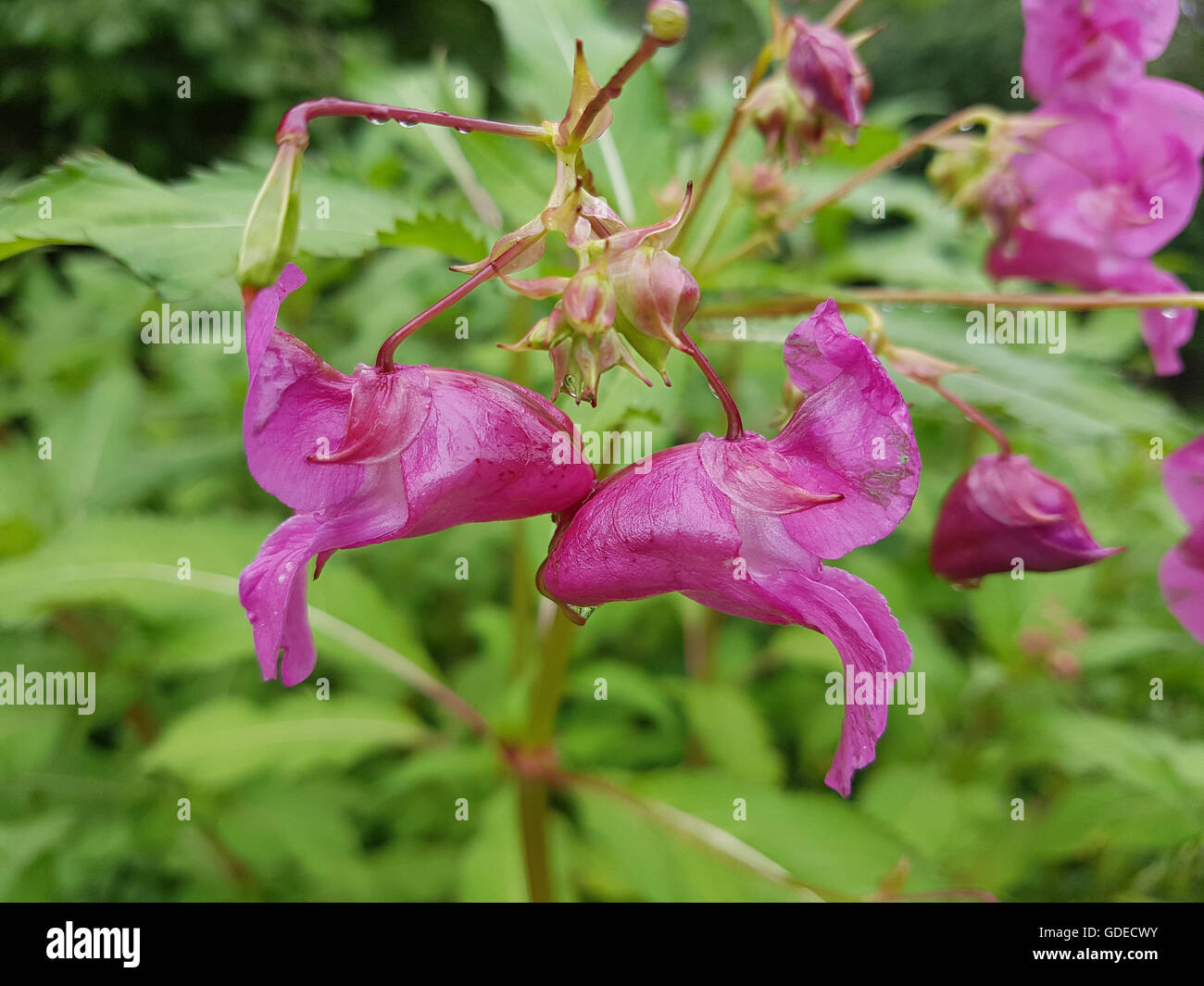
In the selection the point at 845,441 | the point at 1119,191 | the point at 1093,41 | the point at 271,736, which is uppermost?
the point at 1093,41

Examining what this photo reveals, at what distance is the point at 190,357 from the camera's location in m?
1.88

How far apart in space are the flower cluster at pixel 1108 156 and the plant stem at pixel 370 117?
650 mm

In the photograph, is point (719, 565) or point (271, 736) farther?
point (271, 736)

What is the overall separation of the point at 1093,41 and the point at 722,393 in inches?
28.3

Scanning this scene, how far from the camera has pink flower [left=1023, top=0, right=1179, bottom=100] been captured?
0.87 meters

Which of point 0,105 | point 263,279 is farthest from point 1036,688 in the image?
point 0,105

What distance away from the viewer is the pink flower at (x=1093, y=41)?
0.87 meters

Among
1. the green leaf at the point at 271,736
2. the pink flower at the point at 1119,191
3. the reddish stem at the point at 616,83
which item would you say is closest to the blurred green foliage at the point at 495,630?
the green leaf at the point at 271,736

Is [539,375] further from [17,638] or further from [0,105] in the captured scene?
[0,105]

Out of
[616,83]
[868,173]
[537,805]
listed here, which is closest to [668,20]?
[616,83]

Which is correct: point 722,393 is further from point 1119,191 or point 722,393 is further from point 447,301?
point 1119,191

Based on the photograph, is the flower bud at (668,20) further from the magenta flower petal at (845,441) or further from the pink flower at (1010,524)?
the pink flower at (1010,524)

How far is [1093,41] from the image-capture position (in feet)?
2.92

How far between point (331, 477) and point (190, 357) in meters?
1.59
